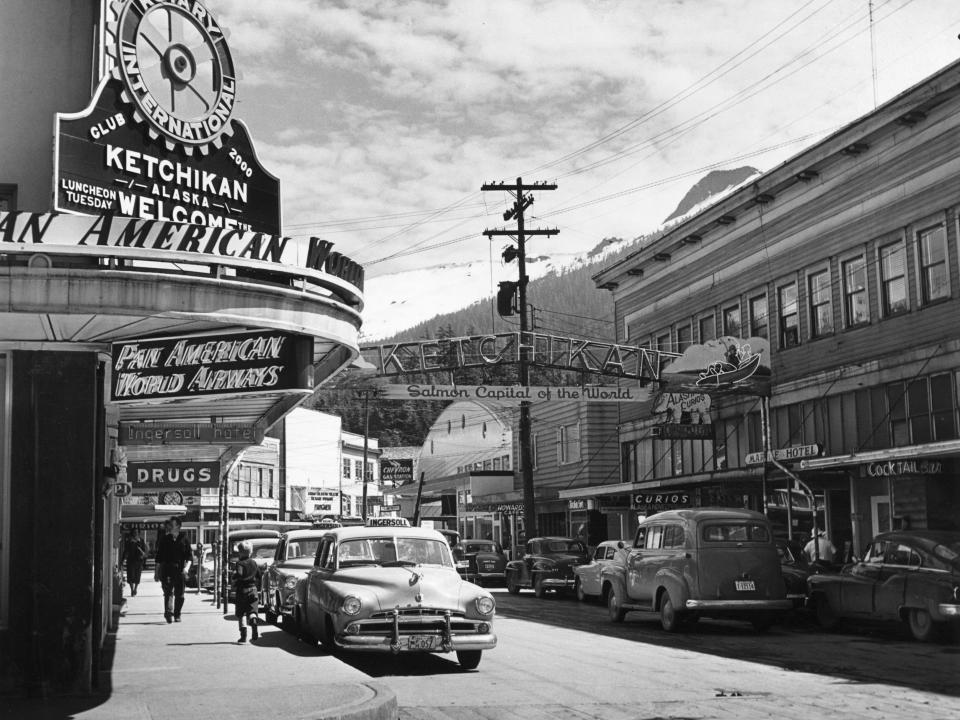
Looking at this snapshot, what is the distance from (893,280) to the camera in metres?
27.8

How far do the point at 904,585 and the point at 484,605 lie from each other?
7311 millimetres

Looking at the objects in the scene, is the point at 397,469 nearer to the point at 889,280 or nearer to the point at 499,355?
the point at 499,355

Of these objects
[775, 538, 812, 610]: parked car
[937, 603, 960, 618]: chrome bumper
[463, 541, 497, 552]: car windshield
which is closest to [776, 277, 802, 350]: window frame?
[775, 538, 812, 610]: parked car

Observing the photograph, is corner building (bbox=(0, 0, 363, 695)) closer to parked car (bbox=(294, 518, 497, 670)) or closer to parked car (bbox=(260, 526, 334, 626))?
parked car (bbox=(294, 518, 497, 670))

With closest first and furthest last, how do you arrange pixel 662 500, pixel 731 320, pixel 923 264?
pixel 923 264, pixel 662 500, pixel 731 320

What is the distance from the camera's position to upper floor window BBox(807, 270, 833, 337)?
30.5m

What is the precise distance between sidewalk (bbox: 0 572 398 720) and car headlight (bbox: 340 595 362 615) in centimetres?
77

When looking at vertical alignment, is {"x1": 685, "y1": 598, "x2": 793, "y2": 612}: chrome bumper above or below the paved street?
above

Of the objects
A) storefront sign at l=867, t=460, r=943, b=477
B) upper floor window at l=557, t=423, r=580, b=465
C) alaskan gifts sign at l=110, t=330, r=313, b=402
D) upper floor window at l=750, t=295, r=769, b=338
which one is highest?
upper floor window at l=750, t=295, r=769, b=338

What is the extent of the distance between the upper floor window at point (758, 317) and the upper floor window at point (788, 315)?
0.81 m

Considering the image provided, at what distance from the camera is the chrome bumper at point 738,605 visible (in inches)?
766

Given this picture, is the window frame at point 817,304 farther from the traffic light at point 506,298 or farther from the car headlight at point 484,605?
the car headlight at point 484,605

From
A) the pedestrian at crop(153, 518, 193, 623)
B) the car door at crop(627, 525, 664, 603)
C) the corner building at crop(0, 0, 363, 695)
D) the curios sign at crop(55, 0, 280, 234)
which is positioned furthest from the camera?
the pedestrian at crop(153, 518, 193, 623)

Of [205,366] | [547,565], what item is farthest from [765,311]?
[205,366]
